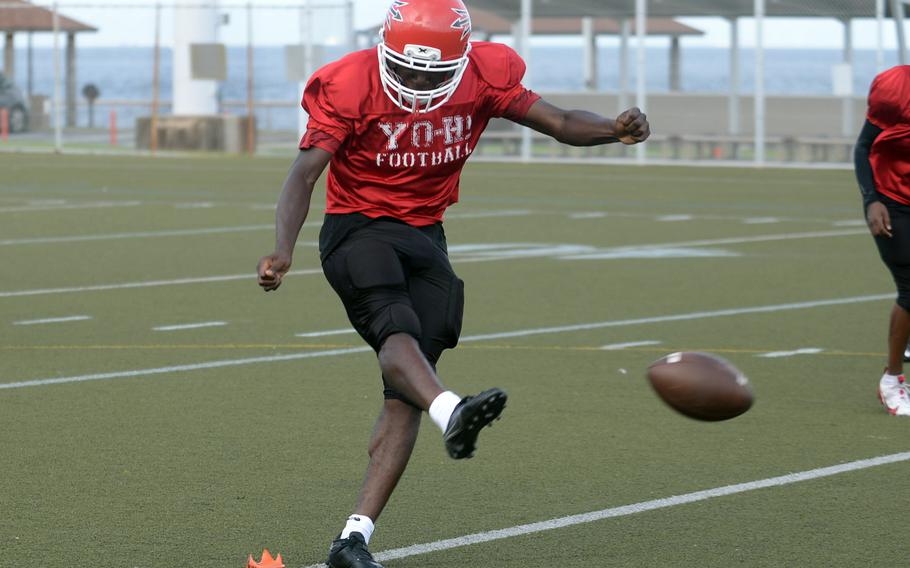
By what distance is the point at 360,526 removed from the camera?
211 inches

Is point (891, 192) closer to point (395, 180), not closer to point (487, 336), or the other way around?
point (487, 336)

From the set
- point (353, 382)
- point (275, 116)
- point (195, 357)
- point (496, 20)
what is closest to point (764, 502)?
point (353, 382)

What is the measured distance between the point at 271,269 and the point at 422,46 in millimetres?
830

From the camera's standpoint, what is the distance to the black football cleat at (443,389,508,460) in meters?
4.73

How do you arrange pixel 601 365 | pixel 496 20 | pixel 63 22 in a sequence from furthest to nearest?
1. pixel 63 22
2. pixel 496 20
3. pixel 601 365

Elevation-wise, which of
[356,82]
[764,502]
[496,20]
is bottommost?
[764,502]

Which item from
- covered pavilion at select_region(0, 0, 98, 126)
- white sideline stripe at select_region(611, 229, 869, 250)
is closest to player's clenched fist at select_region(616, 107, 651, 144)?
white sideline stripe at select_region(611, 229, 869, 250)

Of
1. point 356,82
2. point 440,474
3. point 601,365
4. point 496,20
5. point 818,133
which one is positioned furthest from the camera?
point 496,20

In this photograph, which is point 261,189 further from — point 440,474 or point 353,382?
point 440,474

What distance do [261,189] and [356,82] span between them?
1881cm

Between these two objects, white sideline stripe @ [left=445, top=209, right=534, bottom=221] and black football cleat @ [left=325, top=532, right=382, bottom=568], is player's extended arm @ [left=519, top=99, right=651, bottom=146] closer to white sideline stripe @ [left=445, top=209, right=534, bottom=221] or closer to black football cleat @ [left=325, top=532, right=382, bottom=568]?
black football cleat @ [left=325, top=532, right=382, bottom=568]

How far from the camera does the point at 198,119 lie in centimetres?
3428

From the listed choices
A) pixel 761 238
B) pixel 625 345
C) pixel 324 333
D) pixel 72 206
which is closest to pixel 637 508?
pixel 625 345

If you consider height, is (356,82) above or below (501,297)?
above
